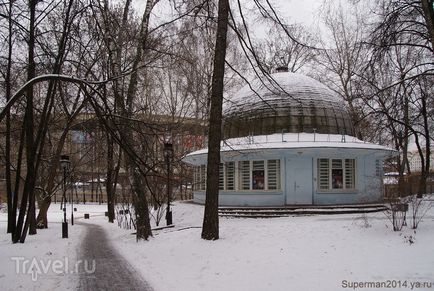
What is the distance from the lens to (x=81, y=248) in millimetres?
15242

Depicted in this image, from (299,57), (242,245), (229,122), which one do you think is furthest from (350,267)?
(299,57)

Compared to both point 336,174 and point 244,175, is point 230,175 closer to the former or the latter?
point 244,175

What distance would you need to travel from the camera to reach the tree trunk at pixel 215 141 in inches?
530

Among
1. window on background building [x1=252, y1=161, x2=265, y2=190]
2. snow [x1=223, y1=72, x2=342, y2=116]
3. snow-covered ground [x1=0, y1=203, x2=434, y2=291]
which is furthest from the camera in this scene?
snow [x1=223, y1=72, x2=342, y2=116]

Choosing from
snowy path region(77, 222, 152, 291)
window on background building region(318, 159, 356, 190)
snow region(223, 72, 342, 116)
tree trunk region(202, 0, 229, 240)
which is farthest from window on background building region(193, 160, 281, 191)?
snowy path region(77, 222, 152, 291)

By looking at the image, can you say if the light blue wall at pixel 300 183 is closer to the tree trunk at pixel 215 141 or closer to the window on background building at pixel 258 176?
the window on background building at pixel 258 176

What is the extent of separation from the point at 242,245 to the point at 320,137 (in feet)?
39.1

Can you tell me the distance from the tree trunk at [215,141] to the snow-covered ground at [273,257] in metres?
0.54

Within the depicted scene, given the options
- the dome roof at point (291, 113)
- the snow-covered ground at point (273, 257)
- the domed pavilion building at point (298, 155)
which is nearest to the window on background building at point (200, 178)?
the domed pavilion building at point (298, 155)

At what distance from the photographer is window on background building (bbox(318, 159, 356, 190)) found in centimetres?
2286

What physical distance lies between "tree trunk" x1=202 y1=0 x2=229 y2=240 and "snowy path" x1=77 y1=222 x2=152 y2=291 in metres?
2.72

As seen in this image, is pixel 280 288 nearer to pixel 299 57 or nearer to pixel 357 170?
pixel 357 170

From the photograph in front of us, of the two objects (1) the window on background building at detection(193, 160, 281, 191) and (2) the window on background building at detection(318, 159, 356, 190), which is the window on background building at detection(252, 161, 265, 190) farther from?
(2) the window on background building at detection(318, 159, 356, 190)

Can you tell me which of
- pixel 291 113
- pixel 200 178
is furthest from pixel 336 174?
pixel 200 178
